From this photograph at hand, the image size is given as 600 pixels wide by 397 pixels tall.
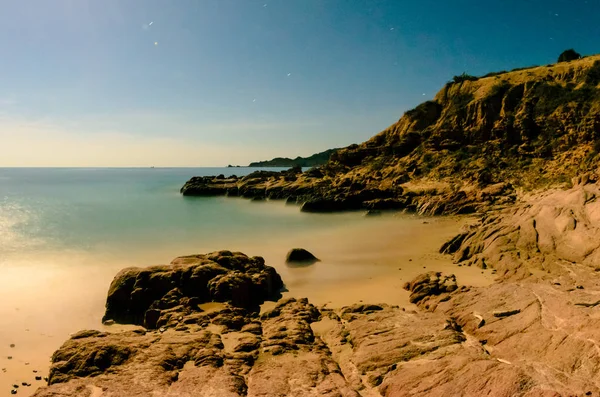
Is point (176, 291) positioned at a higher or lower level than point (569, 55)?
lower

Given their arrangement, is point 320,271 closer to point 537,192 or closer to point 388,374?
point 388,374

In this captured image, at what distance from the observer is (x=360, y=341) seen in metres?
8.55

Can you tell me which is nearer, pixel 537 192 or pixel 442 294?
pixel 442 294

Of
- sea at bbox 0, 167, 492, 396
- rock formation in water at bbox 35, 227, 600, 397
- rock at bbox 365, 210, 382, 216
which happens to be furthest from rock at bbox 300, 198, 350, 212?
rock formation in water at bbox 35, 227, 600, 397

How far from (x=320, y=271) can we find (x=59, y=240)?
79.5 ft

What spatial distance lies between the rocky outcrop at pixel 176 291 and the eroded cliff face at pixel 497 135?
103 feet

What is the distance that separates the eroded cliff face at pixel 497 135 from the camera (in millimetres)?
36812

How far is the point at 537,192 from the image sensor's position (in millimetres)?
31188

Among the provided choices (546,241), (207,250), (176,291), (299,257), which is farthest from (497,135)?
(176,291)

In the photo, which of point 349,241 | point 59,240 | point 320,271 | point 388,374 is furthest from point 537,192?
point 59,240

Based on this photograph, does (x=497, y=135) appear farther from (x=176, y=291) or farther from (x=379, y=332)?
(x=176, y=291)

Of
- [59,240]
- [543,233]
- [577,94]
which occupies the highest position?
[577,94]

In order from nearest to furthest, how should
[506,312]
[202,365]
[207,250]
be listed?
[202,365], [506,312], [207,250]

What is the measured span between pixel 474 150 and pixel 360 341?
1658 inches
